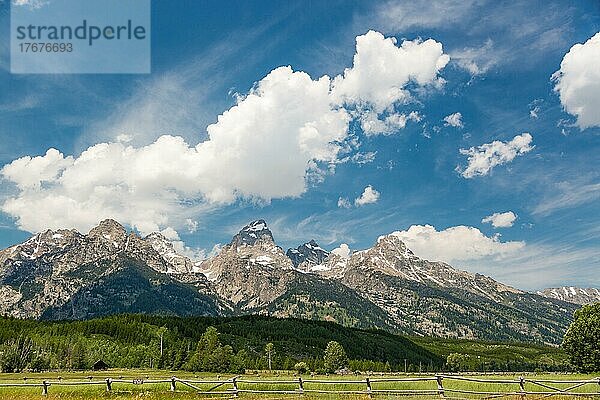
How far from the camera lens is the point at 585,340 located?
357 ft

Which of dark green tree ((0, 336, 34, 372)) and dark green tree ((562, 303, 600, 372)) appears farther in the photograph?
dark green tree ((0, 336, 34, 372))

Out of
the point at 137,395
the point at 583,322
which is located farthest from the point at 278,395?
the point at 583,322

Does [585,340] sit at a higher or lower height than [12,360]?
higher

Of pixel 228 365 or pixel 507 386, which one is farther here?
pixel 228 365

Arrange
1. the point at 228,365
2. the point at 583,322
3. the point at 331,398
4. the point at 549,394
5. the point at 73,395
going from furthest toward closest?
1. the point at 228,365
2. the point at 583,322
3. the point at 73,395
4. the point at 331,398
5. the point at 549,394

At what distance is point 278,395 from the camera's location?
157 feet

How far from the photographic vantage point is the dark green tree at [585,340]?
4188 inches

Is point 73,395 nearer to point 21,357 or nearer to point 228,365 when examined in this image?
point 228,365

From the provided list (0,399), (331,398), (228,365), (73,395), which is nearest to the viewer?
(331,398)

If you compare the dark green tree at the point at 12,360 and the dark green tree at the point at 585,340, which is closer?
the dark green tree at the point at 585,340

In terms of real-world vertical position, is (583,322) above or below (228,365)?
above

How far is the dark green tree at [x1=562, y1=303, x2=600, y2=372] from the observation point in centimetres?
10638

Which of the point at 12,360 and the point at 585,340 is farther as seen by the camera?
the point at 12,360

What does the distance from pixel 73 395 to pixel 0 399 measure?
6.68 m
